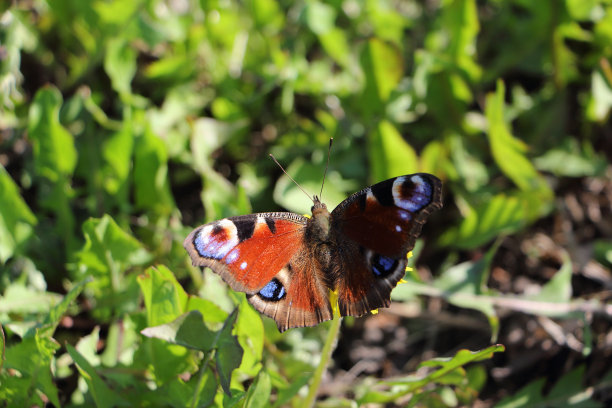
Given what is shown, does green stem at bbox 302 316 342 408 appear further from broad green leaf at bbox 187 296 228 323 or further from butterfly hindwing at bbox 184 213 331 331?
broad green leaf at bbox 187 296 228 323

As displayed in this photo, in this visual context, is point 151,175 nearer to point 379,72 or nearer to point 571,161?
point 379,72

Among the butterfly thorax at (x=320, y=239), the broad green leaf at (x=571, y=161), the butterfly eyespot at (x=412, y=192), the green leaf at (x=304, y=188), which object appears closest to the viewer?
the butterfly eyespot at (x=412, y=192)

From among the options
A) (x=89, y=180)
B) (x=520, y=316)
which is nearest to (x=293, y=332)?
(x=520, y=316)

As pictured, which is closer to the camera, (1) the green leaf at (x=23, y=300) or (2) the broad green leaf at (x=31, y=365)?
(2) the broad green leaf at (x=31, y=365)

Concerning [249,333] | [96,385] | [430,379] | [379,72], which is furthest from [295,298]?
[379,72]

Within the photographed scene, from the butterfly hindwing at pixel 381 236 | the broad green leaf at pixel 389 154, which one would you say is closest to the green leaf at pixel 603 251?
the broad green leaf at pixel 389 154

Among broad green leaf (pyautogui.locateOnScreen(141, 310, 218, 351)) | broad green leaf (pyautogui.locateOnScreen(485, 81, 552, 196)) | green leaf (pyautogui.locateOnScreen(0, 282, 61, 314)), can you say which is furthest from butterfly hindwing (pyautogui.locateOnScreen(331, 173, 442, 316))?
green leaf (pyautogui.locateOnScreen(0, 282, 61, 314))

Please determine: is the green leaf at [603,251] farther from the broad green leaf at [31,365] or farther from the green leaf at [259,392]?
the broad green leaf at [31,365]
